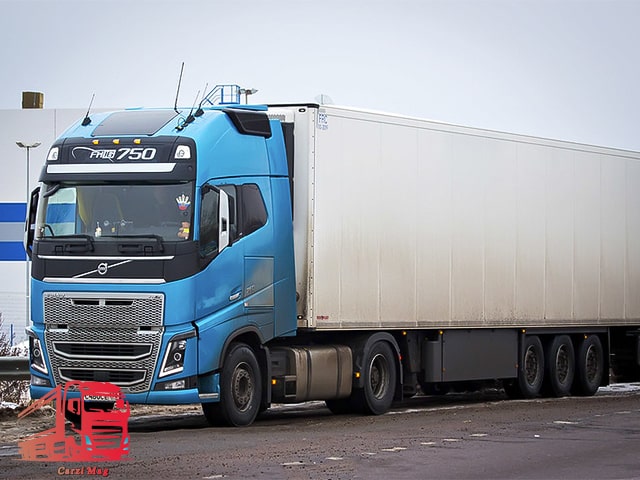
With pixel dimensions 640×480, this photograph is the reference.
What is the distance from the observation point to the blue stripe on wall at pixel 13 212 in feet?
177

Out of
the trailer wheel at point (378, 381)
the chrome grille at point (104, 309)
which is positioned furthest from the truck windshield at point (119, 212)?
the trailer wheel at point (378, 381)

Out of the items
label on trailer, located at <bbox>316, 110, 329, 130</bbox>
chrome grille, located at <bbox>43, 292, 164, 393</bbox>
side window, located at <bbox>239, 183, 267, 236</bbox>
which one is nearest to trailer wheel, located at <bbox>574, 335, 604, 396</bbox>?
label on trailer, located at <bbox>316, 110, 329, 130</bbox>

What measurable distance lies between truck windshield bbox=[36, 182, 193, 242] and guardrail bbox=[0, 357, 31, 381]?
8.52ft

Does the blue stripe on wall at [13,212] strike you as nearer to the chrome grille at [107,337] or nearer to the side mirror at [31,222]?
the side mirror at [31,222]

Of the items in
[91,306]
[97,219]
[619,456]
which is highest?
[97,219]

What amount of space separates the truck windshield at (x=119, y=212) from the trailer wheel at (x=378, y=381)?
4.44 metres

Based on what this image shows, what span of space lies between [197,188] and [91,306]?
6.17 feet

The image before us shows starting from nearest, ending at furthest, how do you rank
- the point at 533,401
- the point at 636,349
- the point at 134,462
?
1. the point at 134,462
2. the point at 533,401
3. the point at 636,349

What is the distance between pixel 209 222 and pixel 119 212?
1083mm

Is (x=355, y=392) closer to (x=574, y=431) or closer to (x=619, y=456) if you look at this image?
(x=574, y=431)

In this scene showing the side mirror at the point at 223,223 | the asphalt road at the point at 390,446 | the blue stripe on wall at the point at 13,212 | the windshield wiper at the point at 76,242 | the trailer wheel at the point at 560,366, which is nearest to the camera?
the asphalt road at the point at 390,446

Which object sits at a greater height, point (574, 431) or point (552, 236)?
point (552, 236)

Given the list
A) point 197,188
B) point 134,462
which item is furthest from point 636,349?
point 134,462

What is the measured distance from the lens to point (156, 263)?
16.8 metres
